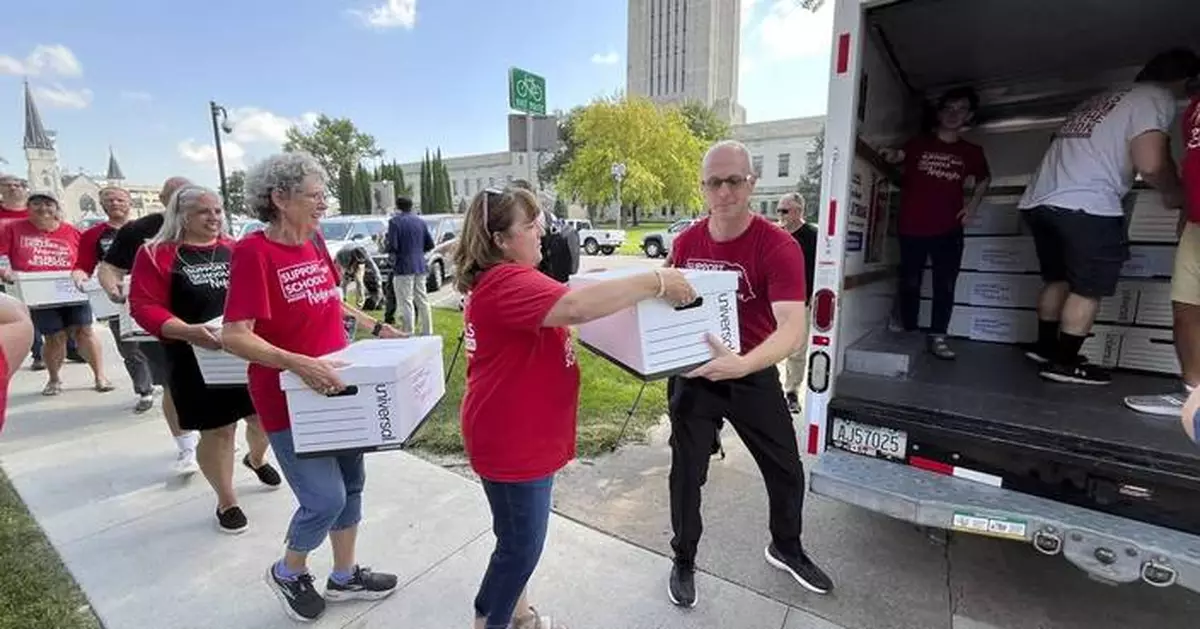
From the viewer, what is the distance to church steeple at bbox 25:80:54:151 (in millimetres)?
48656

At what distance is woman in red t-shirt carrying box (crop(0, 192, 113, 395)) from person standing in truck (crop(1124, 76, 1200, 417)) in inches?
283

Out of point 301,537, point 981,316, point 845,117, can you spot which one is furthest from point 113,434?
point 981,316

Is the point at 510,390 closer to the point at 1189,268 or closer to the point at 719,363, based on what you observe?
the point at 719,363

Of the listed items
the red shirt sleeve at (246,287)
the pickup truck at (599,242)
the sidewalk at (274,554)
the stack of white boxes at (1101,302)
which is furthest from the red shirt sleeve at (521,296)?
the pickup truck at (599,242)

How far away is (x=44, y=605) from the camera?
2229mm

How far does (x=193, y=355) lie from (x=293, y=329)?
3.93ft

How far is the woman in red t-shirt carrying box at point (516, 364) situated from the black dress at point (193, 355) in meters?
1.71

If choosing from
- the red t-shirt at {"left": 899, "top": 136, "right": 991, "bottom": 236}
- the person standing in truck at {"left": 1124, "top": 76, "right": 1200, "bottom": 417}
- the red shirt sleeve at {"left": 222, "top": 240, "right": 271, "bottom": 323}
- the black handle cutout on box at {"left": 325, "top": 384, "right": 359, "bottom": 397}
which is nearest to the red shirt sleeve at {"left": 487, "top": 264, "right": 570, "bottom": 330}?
the black handle cutout on box at {"left": 325, "top": 384, "right": 359, "bottom": 397}

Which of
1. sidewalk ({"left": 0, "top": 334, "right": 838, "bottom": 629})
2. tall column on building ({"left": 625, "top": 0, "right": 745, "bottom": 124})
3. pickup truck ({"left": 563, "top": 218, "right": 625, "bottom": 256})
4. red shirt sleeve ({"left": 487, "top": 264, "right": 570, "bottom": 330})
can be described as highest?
tall column on building ({"left": 625, "top": 0, "right": 745, "bottom": 124})

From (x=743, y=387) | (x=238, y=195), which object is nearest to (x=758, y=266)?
(x=743, y=387)

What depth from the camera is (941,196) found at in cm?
359

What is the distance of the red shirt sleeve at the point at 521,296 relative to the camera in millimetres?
1455

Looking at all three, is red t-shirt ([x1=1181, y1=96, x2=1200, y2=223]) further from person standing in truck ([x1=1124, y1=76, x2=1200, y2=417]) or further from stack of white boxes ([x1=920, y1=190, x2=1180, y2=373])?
stack of white boxes ([x1=920, y1=190, x2=1180, y2=373])

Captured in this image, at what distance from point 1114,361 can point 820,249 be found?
2.62 meters
